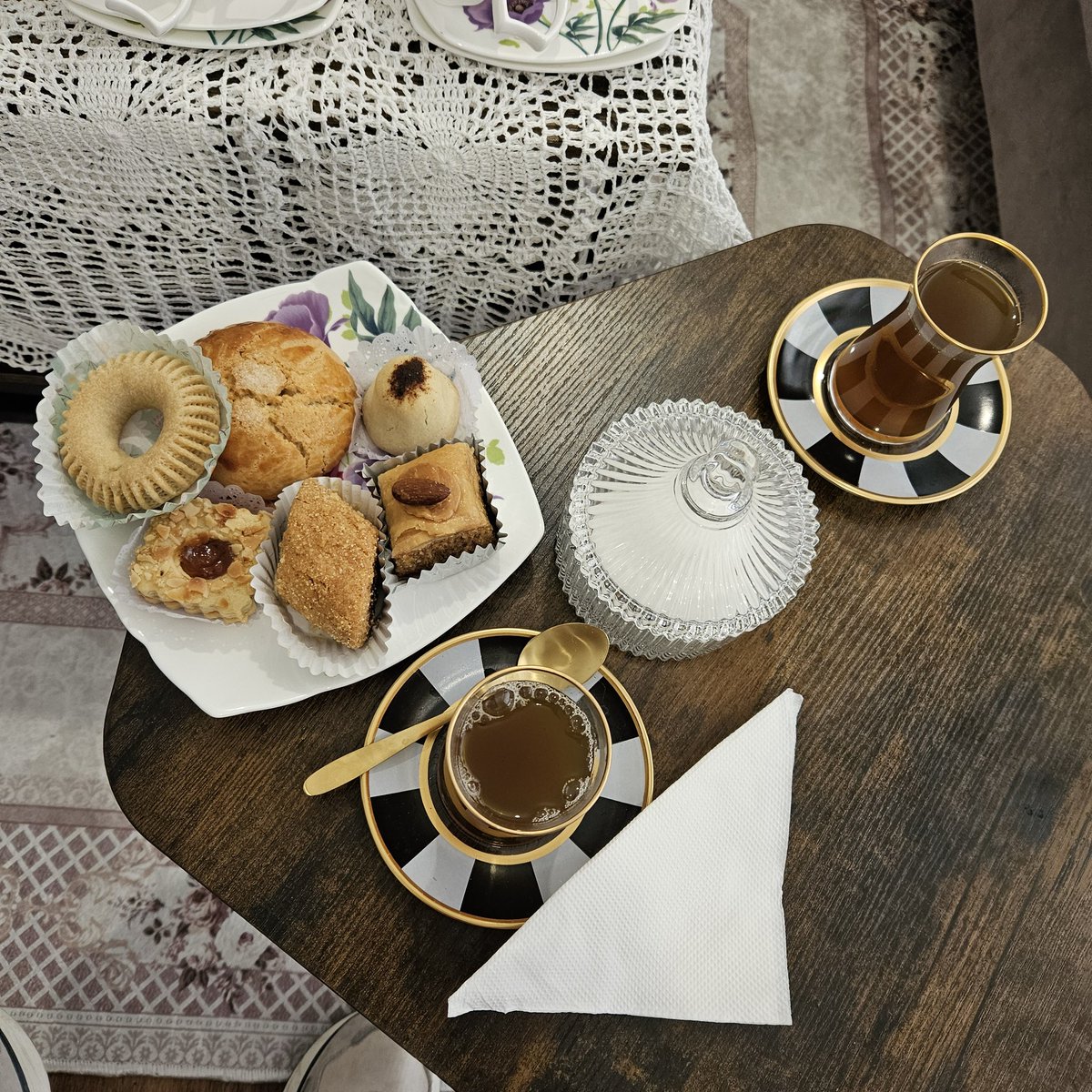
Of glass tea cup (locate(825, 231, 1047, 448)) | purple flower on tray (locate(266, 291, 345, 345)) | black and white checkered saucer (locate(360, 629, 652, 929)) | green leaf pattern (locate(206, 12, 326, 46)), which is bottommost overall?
black and white checkered saucer (locate(360, 629, 652, 929))

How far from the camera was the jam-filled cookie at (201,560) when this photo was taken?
0.82m

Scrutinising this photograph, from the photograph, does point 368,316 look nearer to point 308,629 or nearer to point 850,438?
point 308,629

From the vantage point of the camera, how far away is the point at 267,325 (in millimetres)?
911

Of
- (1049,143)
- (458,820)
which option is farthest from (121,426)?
(1049,143)

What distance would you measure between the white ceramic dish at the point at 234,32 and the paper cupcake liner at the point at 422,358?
0.39 meters

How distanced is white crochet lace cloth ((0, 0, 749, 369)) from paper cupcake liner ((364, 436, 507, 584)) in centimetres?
41

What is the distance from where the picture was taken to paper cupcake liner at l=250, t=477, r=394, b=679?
0.82 m

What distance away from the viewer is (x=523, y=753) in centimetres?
77

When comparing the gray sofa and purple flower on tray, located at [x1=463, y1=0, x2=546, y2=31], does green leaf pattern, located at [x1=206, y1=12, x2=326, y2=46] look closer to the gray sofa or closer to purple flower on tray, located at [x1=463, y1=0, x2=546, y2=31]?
purple flower on tray, located at [x1=463, y1=0, x2=546, y2=31]

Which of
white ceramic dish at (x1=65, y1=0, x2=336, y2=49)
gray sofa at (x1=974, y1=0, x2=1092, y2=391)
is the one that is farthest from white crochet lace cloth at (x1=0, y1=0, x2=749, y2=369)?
gray sofa at (x1=974, y1=0, x2=1092, y2=391)

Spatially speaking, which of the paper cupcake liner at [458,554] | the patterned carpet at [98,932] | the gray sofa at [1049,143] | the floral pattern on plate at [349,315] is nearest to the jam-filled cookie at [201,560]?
the paper cupcake liner at [458,554]

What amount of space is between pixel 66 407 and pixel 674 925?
0.77 m

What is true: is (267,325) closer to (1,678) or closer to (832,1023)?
(832,1023)

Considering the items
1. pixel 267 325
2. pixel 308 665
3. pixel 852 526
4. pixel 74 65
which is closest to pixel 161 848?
pixel 308 665
